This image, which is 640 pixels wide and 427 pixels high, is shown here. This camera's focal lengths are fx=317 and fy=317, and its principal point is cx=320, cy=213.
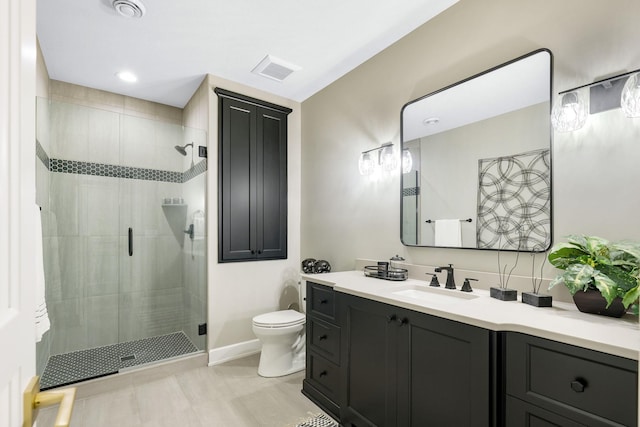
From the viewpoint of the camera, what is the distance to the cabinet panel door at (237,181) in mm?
3053

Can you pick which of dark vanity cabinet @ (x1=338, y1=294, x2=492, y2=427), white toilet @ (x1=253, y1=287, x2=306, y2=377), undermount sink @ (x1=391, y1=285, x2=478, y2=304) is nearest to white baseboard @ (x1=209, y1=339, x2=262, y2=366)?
white toilet @ (x1=253, y1=287, x2=306, y2=377)

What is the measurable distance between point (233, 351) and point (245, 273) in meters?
0.74

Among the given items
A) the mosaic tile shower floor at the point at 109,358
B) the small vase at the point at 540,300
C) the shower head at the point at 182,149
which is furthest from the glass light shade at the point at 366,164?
the mosaic tile shower floor at the point at 109,358

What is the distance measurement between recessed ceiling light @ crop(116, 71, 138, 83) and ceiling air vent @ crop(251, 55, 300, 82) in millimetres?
1142

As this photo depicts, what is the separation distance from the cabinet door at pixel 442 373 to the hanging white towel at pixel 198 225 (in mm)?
2130

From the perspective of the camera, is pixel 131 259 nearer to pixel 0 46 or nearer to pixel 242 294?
pixel 242 294

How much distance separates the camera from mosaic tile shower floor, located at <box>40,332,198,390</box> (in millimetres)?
2424

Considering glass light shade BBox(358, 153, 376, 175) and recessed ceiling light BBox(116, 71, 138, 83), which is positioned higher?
recessed ceiling light BBox(116, 71, 138, 83)

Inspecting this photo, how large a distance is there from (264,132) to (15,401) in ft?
9.97

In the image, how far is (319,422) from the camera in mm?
2023

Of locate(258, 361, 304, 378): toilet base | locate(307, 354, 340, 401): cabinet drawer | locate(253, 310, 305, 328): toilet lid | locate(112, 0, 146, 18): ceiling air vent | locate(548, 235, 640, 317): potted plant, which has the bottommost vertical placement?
locate(258, 361, 304, 378): toilet base

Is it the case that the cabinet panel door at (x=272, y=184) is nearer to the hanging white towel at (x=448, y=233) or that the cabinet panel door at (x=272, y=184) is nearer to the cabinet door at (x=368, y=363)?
the cabinet door at (x=368, y=363)

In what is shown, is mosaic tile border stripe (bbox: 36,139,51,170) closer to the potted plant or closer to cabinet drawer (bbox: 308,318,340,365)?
cabinet drawer (bbox: 308,318,340,365)

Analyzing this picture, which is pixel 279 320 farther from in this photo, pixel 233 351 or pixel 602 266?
pixel 602 266
